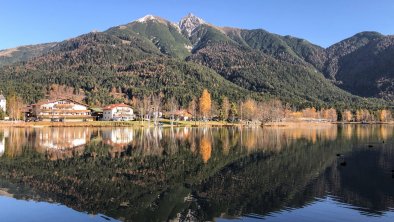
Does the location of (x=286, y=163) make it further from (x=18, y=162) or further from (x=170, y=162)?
(x=18, y=162)

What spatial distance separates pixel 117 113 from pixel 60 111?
24.9 m

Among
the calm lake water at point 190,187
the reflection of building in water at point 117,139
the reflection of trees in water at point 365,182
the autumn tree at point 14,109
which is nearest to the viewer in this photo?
the calm lake water at point 190,187

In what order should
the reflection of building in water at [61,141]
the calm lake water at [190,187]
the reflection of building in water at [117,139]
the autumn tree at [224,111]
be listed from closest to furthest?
the calm lake water at [190,187], the reflection of building in water at [61,141], the reflection of building in water at [117,139], the autumn tree at [224,111]

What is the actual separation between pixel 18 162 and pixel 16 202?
20191mm

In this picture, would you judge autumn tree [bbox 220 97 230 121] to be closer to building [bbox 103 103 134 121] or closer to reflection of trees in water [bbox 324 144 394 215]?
building [bbox 103 103 134 121]

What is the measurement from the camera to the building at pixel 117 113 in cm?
17640

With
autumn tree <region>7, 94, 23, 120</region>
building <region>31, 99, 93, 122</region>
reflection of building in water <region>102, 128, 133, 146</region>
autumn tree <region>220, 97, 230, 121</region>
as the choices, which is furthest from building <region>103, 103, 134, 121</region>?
reflection of building in water <region>102, 128, 133, 146</region>

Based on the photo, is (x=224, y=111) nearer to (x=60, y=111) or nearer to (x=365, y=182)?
(x=60, y=111)

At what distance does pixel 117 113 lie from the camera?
17800 centimetres

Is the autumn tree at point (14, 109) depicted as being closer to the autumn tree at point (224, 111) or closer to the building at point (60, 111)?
the building at point (60, 111)

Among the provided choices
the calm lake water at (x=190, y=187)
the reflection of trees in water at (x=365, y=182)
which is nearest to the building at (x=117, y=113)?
the calm lake water at (x=190, y=187)

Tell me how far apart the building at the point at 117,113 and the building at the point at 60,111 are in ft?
27.2

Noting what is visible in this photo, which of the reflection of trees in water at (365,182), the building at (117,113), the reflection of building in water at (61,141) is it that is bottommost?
the reflection of trees in water at (365,182)

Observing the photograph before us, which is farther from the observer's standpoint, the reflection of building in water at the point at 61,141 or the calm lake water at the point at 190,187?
the reflection of building in water at the point at 61,141
